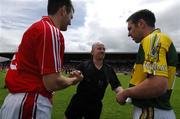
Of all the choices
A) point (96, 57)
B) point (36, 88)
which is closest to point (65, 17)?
point (36, 88)

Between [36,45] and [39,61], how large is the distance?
16cm

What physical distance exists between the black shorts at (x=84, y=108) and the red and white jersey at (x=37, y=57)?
4848 mm

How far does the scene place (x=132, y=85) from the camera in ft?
16.4

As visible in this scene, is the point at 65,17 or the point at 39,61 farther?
the point at 65,17

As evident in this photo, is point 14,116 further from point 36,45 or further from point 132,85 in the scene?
point 132,85

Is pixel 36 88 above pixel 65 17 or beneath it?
beneath

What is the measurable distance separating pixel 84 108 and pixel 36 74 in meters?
5.00

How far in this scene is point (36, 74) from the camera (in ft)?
15.2

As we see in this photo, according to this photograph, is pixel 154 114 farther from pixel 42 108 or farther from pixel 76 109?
pixel 76 109

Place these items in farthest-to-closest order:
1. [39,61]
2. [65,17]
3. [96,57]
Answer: [96,57] < [65,17] < [39,61]

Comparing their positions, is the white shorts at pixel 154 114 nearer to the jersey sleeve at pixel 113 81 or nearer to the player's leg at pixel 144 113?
the player's leg at pixel 144 113

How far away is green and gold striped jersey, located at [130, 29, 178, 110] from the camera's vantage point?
4668 millimetres

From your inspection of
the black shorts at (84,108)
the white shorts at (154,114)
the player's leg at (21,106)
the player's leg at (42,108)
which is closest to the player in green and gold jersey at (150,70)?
the white shorts at (154,114)

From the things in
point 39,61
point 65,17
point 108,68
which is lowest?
point 108,68
